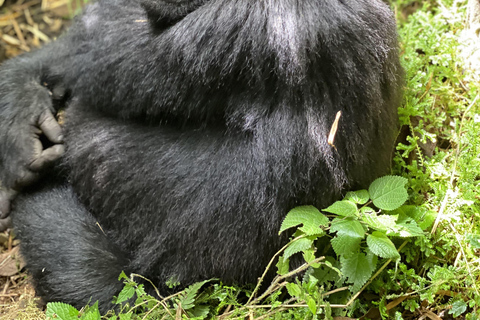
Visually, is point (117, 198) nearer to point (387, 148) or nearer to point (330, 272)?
point (330, 272)

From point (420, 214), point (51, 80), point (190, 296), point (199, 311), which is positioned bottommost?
point (199, 311)

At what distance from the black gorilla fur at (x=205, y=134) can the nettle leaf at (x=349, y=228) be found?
4.1 inches

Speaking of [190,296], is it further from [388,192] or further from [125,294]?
[388,192]

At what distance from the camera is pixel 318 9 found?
1.40 metres

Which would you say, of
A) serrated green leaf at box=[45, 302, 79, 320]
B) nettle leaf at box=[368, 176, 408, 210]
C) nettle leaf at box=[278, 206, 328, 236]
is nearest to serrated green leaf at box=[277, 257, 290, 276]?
nettle leaf at box=[278, 206, 328, 236]

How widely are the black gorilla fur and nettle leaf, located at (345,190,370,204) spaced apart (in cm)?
3

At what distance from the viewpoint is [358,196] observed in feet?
5.18

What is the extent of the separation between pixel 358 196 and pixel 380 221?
0.12 m

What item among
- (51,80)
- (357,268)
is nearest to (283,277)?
(357,268)

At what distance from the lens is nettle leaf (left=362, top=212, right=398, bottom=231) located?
1.48 meters

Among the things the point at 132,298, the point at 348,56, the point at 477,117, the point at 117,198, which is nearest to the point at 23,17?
the point at 117,198

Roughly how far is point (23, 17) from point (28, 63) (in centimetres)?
168

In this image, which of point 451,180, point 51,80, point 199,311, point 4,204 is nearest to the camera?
point 199,311

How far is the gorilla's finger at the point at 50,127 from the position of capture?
1923mm
